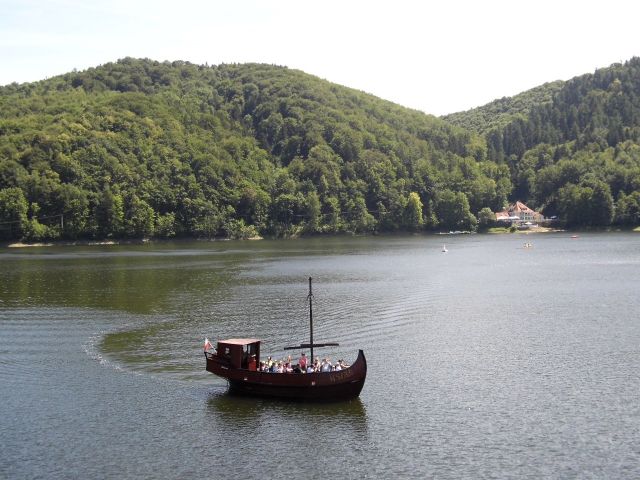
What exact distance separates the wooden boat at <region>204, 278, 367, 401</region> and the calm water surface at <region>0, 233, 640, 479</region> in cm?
104

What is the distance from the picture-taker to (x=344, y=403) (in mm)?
45250

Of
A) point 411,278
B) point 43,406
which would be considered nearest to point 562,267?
point 411,278

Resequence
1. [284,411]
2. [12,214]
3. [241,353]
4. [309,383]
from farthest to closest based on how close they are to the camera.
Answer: [12,214] → [241,353] → [309,383] → [284,411]

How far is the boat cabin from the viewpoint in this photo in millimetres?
47844

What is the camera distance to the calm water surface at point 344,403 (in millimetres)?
36469

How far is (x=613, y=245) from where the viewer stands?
174 meters

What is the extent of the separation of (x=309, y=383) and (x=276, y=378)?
232cm

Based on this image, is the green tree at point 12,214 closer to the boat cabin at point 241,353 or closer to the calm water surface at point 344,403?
the calm water surface at point 344,403

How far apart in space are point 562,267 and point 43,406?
98.3 metres

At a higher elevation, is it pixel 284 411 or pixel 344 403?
pixel 344 403

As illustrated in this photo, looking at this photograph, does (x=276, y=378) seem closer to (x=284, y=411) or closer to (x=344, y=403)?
(x=284, y=411)

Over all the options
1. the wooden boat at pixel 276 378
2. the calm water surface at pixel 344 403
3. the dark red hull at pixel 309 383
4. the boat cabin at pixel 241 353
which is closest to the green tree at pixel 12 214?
the calm water surface at pixel 344 403

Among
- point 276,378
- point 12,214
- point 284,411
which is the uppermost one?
point 12,214

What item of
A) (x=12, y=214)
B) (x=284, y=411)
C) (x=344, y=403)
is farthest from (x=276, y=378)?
(x=12, y=214)
